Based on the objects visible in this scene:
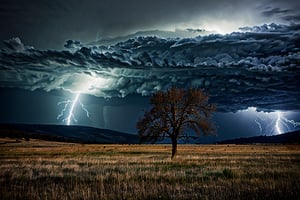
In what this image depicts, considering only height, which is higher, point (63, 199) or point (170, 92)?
point (170, 92)

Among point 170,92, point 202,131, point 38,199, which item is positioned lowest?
point 38,199

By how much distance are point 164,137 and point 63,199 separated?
33568mm

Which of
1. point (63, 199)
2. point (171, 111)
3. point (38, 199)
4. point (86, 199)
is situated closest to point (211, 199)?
point (86, 199)

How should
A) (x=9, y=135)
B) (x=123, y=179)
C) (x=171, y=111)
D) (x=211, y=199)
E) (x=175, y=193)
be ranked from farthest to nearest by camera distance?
1. (x=9, y=135)
2. (x=171, y=111)
3. (x=123, y=179)
4. (x=175, y=193)
5. (x=211, y=199)

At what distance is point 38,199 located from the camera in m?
11.3

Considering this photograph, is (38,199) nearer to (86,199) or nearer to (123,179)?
(86,199)

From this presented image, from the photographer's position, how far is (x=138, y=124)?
145 feet

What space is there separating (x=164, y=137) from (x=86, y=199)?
33358 mm

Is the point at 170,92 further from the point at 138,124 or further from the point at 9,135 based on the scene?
the point at 9,135

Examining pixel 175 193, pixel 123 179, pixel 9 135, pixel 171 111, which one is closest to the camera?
pixel 175 193

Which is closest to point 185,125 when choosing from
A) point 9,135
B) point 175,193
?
point 175,193

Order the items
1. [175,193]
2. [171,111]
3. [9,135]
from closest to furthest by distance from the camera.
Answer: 1. [175,193]
2. [171,111]
3. [9,135]

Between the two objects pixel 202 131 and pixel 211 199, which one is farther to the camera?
pixel 202 131

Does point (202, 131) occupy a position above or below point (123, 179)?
above
